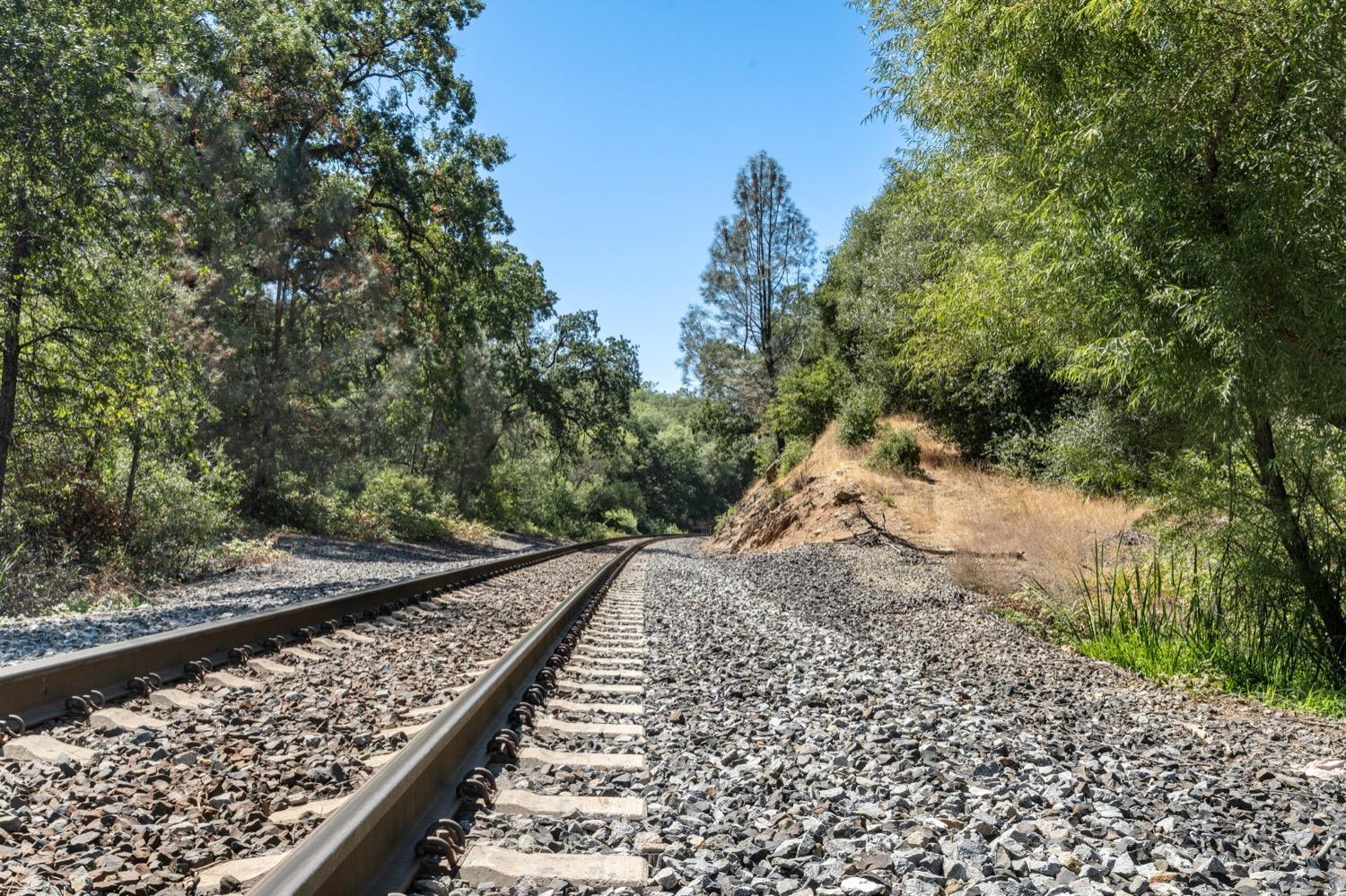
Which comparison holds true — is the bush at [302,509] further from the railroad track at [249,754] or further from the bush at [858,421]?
the railroad track at [249,754]

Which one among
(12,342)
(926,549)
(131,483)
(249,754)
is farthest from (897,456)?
(249,754)

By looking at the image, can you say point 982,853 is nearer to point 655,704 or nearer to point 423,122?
point 655,704

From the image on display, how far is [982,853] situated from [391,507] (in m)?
21.3

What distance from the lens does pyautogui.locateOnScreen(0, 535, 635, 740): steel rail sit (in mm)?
3092

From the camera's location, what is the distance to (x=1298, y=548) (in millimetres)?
6207

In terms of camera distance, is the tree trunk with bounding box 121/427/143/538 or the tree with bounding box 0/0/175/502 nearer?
the tree with bounding box 0/0/175/502

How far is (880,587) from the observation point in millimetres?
10711

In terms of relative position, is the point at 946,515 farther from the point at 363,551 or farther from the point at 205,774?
the point at 205,774

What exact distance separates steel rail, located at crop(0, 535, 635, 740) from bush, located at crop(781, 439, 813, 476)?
60.6ft

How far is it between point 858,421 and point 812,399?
173 inches

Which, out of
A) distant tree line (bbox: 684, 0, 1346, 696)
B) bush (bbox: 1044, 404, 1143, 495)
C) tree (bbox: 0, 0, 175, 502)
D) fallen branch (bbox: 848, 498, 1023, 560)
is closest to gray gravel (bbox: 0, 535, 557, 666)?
tree (bbox: 0, 0, 175, 502)

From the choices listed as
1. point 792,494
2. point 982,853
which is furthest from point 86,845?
point 792,494

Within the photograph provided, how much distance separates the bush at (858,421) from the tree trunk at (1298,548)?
585 inches

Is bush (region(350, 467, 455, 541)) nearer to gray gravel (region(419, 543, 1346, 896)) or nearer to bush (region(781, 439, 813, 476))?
bush (region(781, 439, 813, 476))
